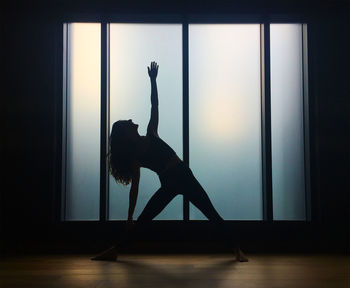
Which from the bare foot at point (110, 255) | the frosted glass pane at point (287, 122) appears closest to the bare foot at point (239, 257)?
the frosted glass pane at point (287, 122)

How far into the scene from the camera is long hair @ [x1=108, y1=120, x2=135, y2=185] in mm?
2883

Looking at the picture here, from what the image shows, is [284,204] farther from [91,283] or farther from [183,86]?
[91,283]

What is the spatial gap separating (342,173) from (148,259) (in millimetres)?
1869

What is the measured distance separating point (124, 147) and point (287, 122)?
5.23ft

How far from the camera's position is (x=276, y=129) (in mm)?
3553

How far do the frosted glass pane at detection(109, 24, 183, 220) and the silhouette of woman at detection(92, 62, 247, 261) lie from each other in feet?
2.05

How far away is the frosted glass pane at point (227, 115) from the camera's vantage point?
350 centimetres

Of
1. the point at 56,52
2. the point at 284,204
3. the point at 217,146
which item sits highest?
the point at 56,52

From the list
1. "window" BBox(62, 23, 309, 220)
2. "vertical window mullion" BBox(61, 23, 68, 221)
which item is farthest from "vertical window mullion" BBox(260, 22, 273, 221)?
"vertical window mullion" BBox(61, 23, 68, 221)

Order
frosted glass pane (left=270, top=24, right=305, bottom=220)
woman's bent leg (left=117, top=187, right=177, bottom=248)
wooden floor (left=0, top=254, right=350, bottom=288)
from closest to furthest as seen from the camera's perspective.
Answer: wooden floor (left=0, top=254, right=350, bottom=288)
woman's bent leg (left=117, top=187, right=177, bottom=248)
frosted glass pane (left=270, top=24, right=305, bottom=220)

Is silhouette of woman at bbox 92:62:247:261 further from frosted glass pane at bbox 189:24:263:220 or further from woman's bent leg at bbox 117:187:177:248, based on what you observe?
frosted glass pane at bbox 189:24:263:220

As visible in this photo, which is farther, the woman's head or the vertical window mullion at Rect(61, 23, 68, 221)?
the vertical window mullion at Rect(61, 23, 68, 221)

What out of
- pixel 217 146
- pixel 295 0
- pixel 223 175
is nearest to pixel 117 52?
pixel 217 146

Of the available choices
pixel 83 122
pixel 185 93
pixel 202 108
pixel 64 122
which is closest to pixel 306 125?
pixel 202 108
